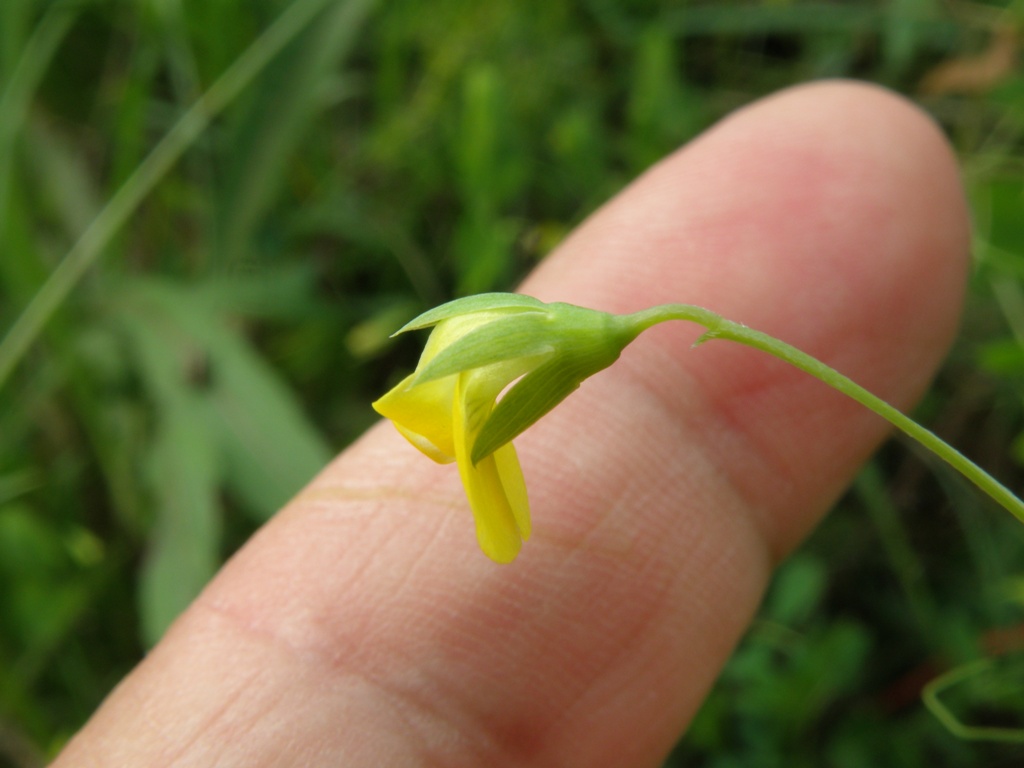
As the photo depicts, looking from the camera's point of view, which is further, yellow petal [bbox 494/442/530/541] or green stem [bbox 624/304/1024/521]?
yellow petal [bbox 494/442/530/541]

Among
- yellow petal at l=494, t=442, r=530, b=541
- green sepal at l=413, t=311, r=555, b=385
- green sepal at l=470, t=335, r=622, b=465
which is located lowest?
yellow petal at l=494, t=442, r=530, b=541

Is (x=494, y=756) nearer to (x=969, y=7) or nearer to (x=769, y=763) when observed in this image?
(x=769, y=763)

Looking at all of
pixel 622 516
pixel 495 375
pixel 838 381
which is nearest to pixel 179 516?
pixel 622 516

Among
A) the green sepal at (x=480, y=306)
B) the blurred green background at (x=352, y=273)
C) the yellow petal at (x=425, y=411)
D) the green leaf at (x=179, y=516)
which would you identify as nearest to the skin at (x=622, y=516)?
the blurred green background at (x=352, y=273)

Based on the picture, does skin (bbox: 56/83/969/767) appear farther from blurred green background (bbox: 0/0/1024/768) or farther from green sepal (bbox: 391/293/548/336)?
green sepal (bbox: 391/293/548/336)

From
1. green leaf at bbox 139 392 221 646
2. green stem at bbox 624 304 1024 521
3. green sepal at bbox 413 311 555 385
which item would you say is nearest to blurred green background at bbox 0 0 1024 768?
green leaf at bbox 139 392 221 646

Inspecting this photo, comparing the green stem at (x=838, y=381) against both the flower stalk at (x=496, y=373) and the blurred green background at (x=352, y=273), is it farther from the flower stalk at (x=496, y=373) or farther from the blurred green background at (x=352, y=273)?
the blurred green background at (x=352, y=273)
